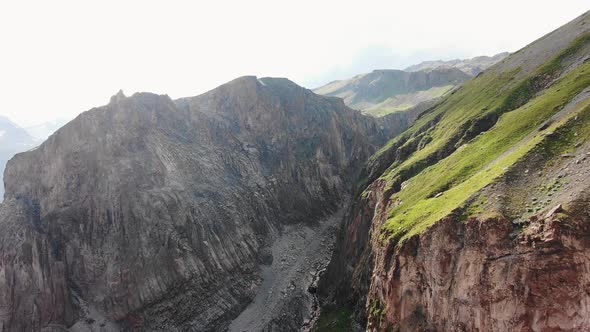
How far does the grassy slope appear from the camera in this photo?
140ft

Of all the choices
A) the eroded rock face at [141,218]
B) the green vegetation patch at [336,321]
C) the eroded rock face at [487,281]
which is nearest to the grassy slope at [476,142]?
the eroded rock face at [487,281]

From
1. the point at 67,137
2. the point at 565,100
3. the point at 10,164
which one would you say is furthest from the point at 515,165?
the point at 10,164

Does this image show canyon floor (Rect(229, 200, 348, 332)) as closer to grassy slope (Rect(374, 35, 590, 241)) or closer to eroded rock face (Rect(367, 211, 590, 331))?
grassy slope (Rect(374, 35, 590, 241))

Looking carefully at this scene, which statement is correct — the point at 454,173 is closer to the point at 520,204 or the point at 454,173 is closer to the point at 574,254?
the point at 520,204

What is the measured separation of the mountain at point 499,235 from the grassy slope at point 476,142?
0.99ft

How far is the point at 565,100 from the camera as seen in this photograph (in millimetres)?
50031

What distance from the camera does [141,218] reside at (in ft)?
301

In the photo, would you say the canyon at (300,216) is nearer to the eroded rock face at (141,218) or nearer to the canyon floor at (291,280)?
the eroded rock face at (141,218)

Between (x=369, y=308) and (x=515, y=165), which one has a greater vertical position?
(x=515, y=165)

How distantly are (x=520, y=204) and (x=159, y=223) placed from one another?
82949 mm

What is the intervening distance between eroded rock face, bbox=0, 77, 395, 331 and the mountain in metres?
39.1

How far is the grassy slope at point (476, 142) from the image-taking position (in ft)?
140

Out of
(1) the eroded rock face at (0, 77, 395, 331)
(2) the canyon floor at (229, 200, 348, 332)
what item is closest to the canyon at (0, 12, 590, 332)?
(1) the eroded rock face at (0, 77, 395, 331)

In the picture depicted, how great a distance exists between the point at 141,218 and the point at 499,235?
84.5 meters
